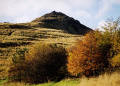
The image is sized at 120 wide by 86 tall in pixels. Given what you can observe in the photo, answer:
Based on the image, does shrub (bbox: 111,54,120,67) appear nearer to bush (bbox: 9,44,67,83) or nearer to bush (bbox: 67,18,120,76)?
bush (bbox: 67,18,120,76)

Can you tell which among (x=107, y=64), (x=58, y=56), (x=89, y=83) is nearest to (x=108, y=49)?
(x=107, y=64)

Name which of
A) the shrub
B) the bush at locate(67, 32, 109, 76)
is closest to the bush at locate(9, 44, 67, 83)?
the bush at locate(67, 32, 109, 76)

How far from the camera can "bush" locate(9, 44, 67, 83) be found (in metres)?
37.0

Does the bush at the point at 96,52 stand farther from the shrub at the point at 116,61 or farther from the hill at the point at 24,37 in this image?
the hill at the point at 24,37

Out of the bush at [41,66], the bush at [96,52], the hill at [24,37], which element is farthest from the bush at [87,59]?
the hill at [24,37]

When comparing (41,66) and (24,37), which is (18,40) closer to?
(24,37)

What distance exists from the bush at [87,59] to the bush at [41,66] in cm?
351

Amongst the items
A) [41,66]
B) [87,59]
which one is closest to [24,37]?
[41,66]

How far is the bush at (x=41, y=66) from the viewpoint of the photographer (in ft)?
121

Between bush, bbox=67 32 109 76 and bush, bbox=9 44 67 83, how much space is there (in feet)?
11.5

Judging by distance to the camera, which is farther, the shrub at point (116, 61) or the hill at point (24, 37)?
the hill at point (24, 37)

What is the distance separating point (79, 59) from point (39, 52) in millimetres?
9403

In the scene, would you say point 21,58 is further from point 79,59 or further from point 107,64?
point 107,64

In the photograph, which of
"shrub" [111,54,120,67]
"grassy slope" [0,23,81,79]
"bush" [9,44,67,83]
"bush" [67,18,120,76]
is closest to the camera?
"shrub" [111,54,120,67]
